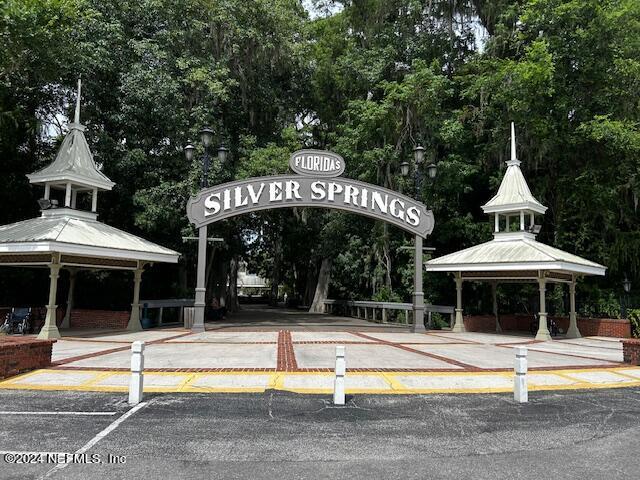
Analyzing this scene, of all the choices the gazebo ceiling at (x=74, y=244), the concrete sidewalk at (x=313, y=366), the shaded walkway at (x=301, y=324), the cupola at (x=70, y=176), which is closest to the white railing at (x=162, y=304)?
the shaded walkway at (x=301, y=324)

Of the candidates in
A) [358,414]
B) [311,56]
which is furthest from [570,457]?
[311,56]

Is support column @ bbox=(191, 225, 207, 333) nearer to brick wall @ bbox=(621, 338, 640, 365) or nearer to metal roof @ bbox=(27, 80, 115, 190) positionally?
metal roof @ bbox=(27, 80, 115, 190)

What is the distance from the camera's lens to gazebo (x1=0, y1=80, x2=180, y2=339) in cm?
1473

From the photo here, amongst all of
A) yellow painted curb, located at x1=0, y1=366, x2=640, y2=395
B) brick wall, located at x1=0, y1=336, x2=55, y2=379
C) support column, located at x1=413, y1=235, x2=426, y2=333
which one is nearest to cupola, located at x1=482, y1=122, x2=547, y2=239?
support column, located at x1=413, y1=235, x2=426, y2=333

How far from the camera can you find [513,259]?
17.9 m

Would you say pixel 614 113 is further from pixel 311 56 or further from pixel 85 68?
pixel 85 68

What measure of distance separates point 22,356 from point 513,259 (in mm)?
15185

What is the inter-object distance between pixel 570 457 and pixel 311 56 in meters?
29.5

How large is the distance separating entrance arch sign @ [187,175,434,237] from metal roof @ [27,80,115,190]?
3516 millimetres

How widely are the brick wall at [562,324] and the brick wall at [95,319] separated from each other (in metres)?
13.9

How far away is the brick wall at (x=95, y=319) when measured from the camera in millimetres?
19047

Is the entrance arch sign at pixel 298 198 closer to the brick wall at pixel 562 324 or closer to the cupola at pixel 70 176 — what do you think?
the brick wall at pixel 562 324

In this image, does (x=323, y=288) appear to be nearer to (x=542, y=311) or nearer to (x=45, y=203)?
(x=542, y=311)

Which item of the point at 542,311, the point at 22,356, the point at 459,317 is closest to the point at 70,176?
the point at 22,356
